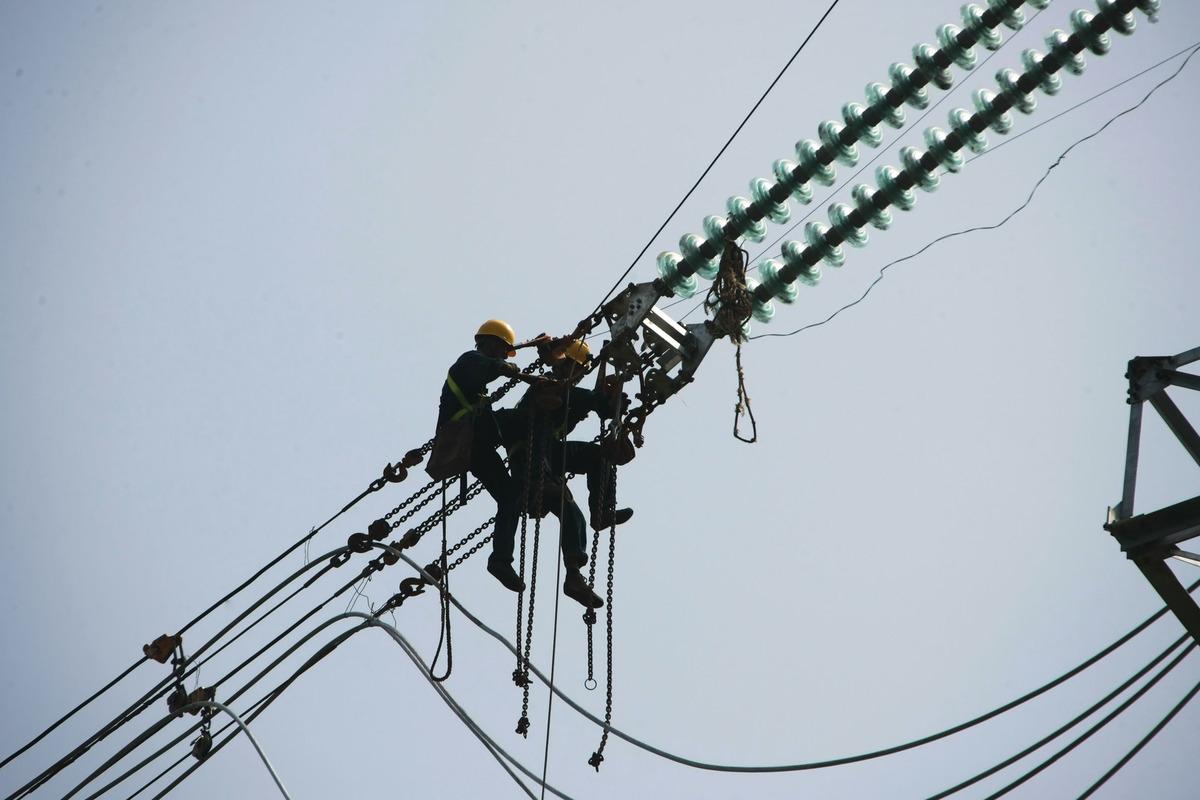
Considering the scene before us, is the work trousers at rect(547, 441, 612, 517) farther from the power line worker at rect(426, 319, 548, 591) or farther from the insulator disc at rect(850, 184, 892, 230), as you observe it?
the insulator disc at rect(850, 184, 892, 230)

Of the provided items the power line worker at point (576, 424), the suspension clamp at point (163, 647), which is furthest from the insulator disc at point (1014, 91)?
the suspension clamp at point (163, 647)

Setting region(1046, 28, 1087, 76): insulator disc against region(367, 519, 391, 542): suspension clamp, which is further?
region(367, 519, 391, 542): suspension clamp

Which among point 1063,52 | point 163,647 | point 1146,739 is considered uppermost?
point 163,647

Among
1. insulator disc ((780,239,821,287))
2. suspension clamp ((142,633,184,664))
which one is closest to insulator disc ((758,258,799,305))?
insulator disc ((780,239,821,287))

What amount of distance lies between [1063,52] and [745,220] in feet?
8.00

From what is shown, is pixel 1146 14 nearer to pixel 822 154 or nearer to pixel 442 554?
pixel 822 154

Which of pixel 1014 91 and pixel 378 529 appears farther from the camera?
pixel 378 529

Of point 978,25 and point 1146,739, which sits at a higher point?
point 978,25

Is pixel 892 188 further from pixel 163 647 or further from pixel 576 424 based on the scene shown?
pixel 163 647

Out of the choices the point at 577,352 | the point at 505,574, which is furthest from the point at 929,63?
the point at 505,574

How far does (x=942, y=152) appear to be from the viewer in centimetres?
1053

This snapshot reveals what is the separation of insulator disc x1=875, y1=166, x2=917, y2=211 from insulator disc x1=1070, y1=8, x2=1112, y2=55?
1510 millimetres

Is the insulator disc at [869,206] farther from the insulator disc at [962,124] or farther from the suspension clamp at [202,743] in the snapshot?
the suspension clamp at [202,743]

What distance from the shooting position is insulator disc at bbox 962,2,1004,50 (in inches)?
408
